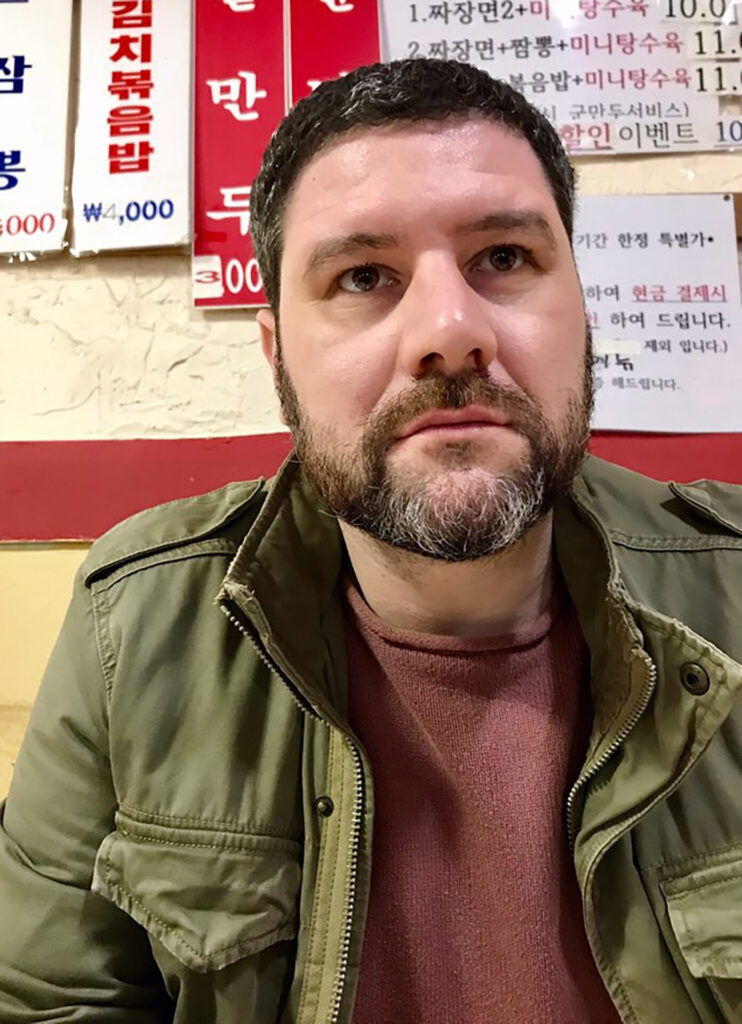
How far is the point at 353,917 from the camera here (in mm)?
662

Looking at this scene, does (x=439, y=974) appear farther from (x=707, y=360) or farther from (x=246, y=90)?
(x=246, y=90)

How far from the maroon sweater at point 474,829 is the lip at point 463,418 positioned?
251 millimetres

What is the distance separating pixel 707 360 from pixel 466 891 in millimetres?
844

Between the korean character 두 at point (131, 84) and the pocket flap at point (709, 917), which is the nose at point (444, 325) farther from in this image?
the korean character 두 at point (131, 84)

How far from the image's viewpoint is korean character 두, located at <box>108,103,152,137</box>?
1146 millimetres

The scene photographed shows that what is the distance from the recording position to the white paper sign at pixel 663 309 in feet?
3.57

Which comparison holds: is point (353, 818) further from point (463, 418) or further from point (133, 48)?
point (133, 48)

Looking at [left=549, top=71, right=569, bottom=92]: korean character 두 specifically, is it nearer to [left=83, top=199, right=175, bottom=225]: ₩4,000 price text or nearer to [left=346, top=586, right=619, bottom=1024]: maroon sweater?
[left=83, top=199, right=175, bottom=225]: ₩4,000 price text

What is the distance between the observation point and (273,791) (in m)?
0.71

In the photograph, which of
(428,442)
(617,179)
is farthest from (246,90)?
(428,442)

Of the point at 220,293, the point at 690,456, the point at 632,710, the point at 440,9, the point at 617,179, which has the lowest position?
the point at 632,710

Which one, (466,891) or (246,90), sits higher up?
(246,90)

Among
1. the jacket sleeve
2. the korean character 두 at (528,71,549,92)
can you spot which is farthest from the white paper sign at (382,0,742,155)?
the jacket sleeve

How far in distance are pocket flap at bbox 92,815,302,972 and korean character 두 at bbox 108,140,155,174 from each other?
984 mm
